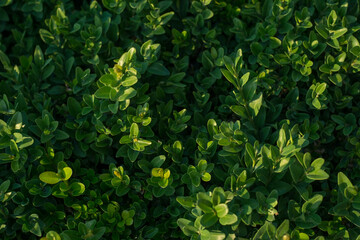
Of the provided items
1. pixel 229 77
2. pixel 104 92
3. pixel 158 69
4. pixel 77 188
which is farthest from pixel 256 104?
pixel 77 188

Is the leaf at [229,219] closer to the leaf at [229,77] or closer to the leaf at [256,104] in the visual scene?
the leaf at [256,104]

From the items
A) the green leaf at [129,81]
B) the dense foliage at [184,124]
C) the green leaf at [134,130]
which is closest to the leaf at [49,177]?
the dense foliage at [184,124]

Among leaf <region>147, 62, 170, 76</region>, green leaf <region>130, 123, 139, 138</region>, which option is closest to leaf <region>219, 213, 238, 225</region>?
green leaf <region>130, 123, 139, 138</region>

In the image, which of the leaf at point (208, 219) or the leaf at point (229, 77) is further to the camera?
the leaf at point (229, 77)

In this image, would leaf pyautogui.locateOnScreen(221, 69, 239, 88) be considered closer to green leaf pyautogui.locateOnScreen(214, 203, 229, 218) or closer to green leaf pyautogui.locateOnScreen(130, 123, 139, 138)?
green leaf pyautogui.locateOnScreen(130, 123, 139, 138)

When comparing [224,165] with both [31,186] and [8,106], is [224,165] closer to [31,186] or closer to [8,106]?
[31,186]

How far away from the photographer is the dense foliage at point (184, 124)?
7.01ft

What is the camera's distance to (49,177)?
2.20 meters

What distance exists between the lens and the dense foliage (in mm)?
2137

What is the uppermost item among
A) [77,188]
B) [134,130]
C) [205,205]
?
[134,130]

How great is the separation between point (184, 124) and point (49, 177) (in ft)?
2.29

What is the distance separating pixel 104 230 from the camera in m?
2.12

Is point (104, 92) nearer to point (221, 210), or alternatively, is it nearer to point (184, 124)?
point (184, 124)

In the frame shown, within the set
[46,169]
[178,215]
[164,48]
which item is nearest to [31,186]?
[46,169]
